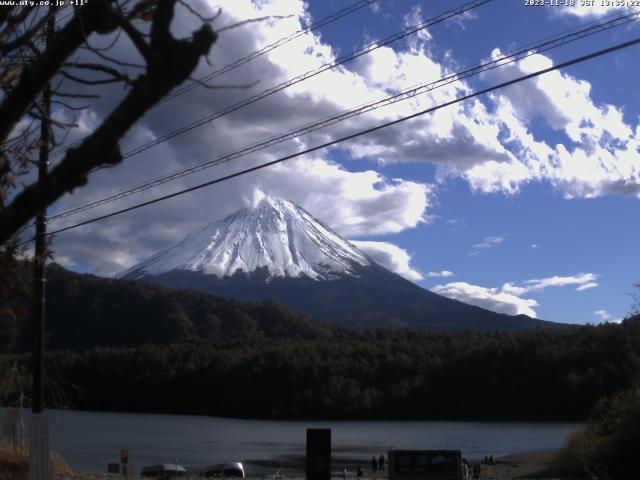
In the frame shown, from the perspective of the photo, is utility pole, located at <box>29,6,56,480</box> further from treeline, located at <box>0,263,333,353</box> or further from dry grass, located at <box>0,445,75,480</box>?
treeline, located at <box>0,263,333,353</box>

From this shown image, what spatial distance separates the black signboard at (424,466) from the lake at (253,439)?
81.8 ft

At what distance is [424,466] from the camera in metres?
14.0

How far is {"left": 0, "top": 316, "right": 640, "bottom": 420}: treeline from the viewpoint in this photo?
313 feet

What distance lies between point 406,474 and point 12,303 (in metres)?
7.27

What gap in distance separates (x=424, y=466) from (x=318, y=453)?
7.37 ft

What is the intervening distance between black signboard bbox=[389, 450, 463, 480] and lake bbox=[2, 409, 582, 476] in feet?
81.8

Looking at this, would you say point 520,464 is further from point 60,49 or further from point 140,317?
point 140,317

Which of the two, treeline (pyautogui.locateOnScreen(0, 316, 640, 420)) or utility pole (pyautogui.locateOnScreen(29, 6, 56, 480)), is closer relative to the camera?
utility pole (pyautogui.locateOnScreen(29, 6, 56, 480))

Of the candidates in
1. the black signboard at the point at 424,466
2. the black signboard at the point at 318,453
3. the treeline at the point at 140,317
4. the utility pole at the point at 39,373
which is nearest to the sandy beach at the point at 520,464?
the black signboard at the point at 424,466

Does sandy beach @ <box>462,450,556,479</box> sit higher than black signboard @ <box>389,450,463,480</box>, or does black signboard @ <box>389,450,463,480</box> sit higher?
black signboard @ <box>389,450,463,480</box>

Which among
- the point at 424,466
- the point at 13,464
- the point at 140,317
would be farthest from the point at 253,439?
the point at 140,317

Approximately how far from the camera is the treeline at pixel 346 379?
9538 centimetres

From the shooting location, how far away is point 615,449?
2669 cm

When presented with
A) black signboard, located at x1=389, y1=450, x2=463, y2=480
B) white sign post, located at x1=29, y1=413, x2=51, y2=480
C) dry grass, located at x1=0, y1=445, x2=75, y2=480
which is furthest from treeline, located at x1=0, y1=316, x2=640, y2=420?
white sign post, located at x1=29, y1=413, x2=51, y2=480
